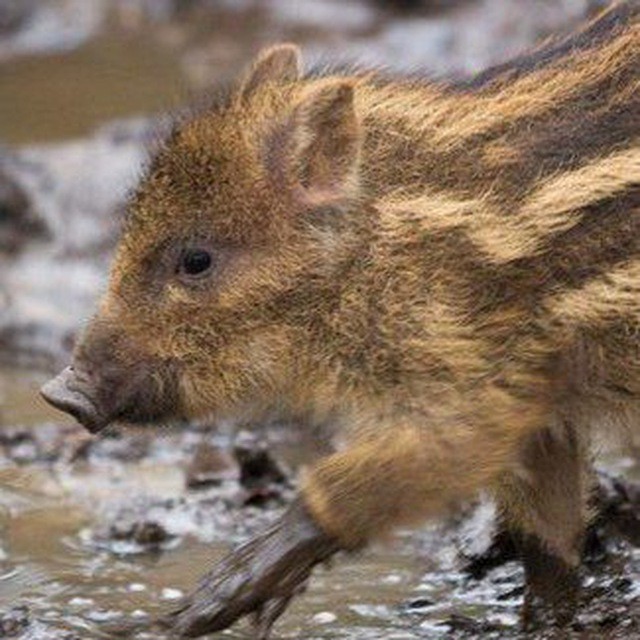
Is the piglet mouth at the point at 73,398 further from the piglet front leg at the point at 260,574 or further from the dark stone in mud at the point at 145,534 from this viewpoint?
the dark stone in mud at the point at 145,534

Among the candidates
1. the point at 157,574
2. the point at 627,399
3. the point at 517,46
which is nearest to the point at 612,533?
the point at 627,399

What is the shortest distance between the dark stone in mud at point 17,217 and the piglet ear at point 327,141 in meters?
5.27

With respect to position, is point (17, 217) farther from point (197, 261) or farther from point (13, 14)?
point (197, 261)

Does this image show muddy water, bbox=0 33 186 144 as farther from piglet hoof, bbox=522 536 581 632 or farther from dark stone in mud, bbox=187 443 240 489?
piglet hoof, bbox=522 536 581 632

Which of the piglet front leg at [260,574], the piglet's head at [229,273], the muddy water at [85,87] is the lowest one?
the piglet front leg at [260,574]

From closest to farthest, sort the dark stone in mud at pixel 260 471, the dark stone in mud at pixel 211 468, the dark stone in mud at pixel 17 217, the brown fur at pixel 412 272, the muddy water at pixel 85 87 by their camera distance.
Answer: the brown fur at pixel 412 272, the dark stone in mud at pixel 260 471, the dark stone in mud at pixel 211 468, the dark stone in mud at pixel 17 217, the muddy water at pixel 85 87

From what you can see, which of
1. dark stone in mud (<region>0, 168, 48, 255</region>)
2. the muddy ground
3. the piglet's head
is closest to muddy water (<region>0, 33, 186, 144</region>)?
the muddy ground

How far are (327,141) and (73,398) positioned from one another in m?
1.08

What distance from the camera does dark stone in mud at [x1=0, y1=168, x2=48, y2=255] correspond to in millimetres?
12016

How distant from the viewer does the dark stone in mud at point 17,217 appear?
12.0 metres

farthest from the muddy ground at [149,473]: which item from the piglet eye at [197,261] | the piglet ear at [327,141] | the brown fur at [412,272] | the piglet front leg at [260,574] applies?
the piglet ear at [327,141]

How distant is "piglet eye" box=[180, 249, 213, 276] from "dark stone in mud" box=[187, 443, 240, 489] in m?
2.08

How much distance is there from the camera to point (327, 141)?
686 cm

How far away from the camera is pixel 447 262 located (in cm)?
665
